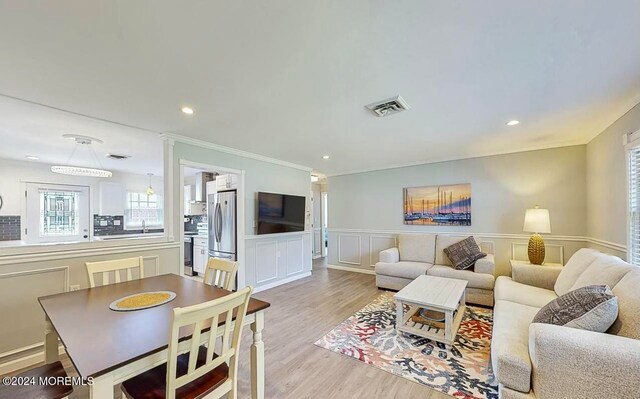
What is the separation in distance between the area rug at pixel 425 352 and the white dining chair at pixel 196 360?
1398 millimetres

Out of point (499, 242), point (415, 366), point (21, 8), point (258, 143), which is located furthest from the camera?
point (499, 242)

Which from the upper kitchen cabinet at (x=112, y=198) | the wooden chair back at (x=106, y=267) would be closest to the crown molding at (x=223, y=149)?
the wooden chair back at (x=106, y=267)

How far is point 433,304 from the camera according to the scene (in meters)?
2.50

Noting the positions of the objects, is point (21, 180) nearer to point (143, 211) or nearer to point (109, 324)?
point (143, 211)

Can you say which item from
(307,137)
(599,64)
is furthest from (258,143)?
(599,64)

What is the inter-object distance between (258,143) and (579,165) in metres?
4.82

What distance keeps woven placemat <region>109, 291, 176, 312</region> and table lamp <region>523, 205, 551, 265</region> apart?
4.39 metres

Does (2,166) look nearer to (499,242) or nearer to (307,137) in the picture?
(307,137)

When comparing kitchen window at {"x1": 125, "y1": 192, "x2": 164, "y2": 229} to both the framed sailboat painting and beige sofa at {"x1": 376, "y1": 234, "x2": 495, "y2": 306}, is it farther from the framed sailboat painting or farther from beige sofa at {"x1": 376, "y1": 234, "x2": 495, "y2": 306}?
the framed sailboat painting

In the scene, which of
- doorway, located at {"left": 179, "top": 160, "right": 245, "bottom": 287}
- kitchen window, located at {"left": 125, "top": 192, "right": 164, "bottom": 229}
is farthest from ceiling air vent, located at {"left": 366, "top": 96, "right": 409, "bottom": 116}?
kitchen window, located at {"left": 125, "top": 192, "right": 164, "bottom": 229}

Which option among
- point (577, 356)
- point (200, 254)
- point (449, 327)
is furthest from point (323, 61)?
point (200, 254)

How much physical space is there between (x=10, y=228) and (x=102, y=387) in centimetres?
614

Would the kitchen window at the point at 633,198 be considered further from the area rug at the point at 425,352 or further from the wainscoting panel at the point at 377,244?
the wainscoting panel at the point at 377,244

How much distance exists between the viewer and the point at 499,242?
14.1 feet
